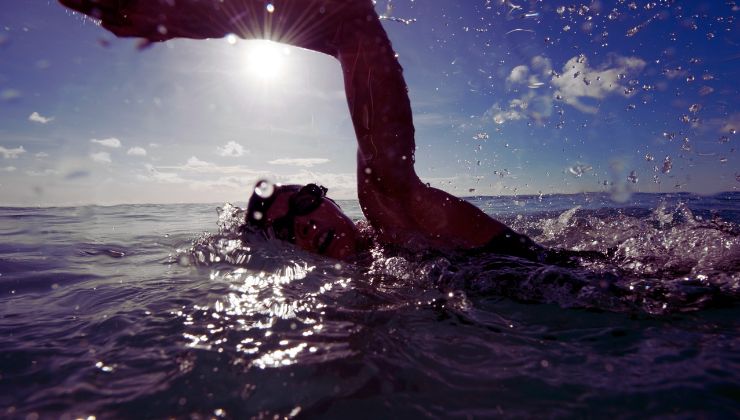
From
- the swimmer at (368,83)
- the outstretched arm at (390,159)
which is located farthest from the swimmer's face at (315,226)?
the outstretched arm at (390,159)

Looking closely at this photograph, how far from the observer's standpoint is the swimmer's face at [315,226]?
3607 mm

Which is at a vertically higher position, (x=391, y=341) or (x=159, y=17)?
(x=159, y=17)

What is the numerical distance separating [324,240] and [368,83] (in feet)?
5.61

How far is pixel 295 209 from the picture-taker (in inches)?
152

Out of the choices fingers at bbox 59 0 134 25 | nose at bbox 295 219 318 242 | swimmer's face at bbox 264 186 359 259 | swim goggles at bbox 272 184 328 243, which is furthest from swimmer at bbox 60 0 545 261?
swim goggles at bbox 272 184 328 243

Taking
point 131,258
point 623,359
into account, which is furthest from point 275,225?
point 623,359

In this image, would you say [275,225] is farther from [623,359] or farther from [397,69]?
[623,359]

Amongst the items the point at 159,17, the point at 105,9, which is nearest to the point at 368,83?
the point at 159,17

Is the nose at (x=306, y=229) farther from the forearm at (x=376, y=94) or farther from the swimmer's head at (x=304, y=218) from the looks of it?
the forearm at (x=376, y=94)

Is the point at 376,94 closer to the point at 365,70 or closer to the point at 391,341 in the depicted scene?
the point at 365,70

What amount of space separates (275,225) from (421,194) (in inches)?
70.9

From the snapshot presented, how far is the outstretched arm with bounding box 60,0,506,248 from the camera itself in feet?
7.25

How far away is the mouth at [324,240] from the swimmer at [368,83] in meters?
0.33

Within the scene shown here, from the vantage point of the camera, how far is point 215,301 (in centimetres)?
214
